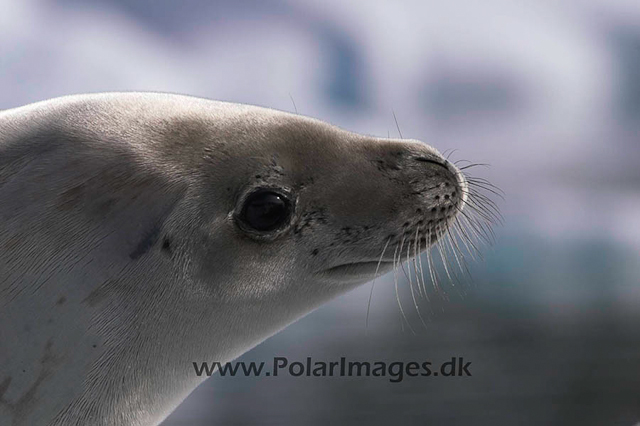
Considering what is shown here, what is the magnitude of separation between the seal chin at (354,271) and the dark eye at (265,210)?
106mm

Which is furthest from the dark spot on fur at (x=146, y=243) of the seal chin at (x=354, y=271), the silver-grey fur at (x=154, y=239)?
the seal chin at (x=354, y=271)

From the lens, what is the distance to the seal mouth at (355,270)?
0.90 meters

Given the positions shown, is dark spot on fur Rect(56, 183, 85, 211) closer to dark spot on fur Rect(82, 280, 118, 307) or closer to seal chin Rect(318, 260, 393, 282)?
dark spot on fur Rect(82, 280, 118, 307)

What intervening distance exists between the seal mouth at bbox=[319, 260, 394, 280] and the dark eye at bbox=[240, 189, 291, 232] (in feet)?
0.35

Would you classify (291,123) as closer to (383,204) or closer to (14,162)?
(383,204)

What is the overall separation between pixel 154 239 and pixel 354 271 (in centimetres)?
27

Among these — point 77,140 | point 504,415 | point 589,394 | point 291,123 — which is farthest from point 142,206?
point 589,394

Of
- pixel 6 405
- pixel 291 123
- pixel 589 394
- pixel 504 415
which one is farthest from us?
pixel 589 394

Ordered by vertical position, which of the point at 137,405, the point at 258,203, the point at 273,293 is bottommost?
the point at 137,405

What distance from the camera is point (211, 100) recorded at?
95 cm

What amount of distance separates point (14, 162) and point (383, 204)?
451 millimetres

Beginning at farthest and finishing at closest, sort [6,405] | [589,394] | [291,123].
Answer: [589,394]
[291,123]
[6,405]

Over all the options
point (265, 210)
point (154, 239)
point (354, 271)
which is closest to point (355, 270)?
point (354, 271)

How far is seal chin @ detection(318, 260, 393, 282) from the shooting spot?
2.95 feet
